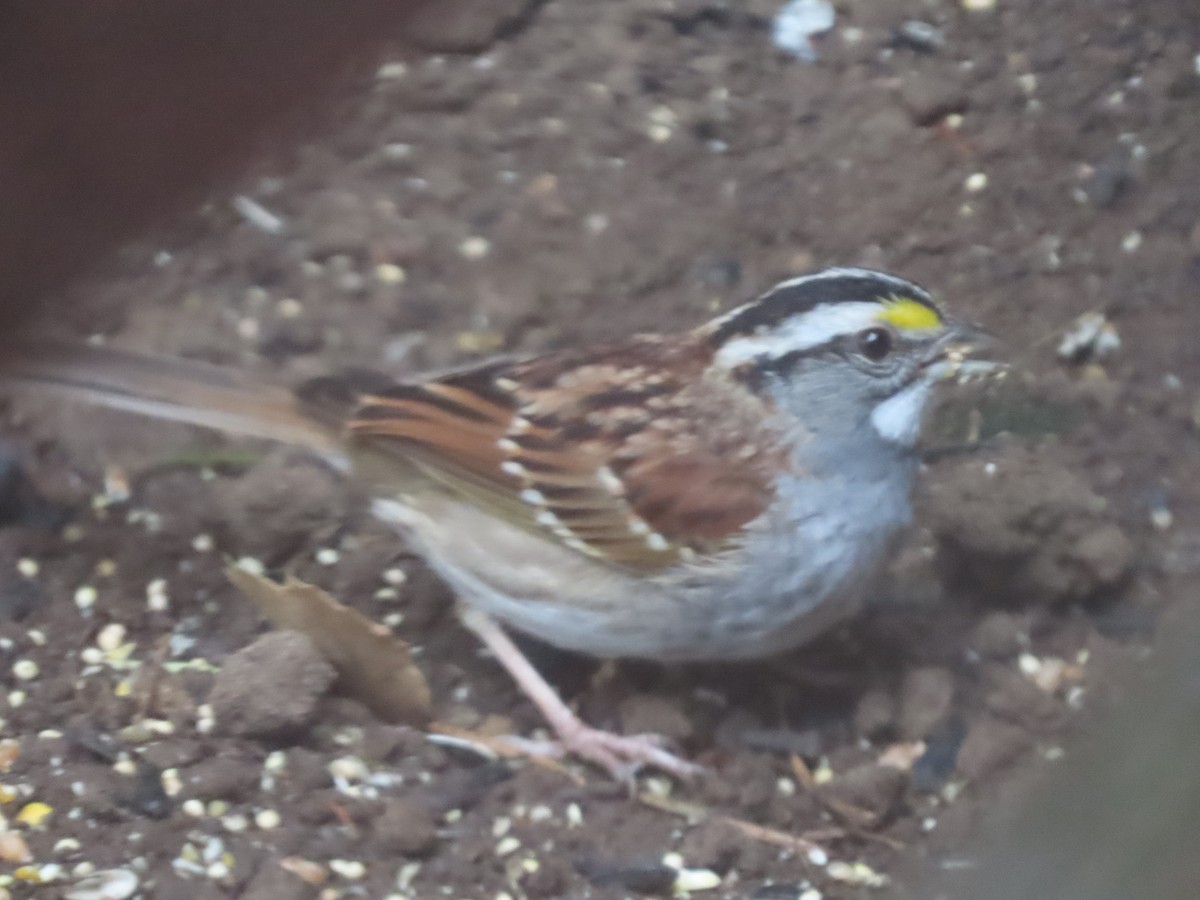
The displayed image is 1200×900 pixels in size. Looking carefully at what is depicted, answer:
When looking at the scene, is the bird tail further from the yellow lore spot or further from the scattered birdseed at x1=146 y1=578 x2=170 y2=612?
the yellow lore spot

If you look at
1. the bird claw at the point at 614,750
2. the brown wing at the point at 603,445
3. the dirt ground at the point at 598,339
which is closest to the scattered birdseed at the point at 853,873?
the dirt ground at the point at 598,339

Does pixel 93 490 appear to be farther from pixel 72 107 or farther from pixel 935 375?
pixel 72 107

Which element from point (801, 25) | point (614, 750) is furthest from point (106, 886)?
point (801, 25)

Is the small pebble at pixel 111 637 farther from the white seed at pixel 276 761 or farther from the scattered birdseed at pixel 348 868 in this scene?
the scattered birdseed at pixel 348 868

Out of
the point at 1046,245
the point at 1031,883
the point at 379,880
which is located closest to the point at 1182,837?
the point at 1031,883

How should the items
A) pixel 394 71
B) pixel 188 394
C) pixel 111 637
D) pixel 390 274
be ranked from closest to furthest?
1. pixel 111 637
2. pixel 188 394
3. pixel 390 274
4. pixel 394 71

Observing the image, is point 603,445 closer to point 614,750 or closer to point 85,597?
point 614,750

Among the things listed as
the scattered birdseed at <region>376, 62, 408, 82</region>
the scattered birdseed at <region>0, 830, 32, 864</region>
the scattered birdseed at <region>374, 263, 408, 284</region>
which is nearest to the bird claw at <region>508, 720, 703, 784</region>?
the scattered birdseed at <region>0, 830, 32, 864</region>
